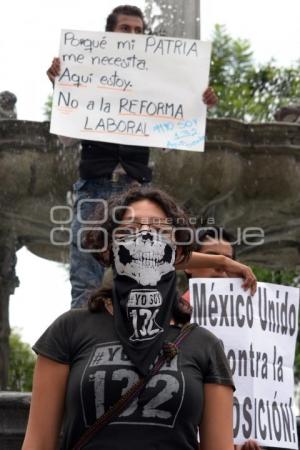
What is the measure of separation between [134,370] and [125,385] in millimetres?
44

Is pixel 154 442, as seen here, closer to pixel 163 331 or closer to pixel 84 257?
pixel 163 331

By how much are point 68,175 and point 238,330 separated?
3192 millimetres

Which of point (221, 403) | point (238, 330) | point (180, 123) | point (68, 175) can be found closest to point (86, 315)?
point (221, 403)

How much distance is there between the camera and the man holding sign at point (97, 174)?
19.9ft

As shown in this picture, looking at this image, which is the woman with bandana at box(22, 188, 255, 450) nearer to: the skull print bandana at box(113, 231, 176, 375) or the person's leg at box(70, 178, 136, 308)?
the skull print bandana at box(113, 231, 176, 375)

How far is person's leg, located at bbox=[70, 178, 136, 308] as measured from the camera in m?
6.04

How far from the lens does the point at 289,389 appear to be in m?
4.84

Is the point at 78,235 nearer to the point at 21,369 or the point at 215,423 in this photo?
the point at 215,423

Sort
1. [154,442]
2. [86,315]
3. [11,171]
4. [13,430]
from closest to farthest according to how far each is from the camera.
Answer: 1. [154,442]
2. [86,315]
3. [13,430]
4. [11,171]

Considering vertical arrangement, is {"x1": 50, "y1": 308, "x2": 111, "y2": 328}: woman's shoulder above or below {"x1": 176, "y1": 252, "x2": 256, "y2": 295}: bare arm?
below

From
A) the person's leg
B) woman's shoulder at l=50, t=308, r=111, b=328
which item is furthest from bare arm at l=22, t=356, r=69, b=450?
the person's leg

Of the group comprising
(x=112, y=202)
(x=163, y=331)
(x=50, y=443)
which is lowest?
(x=50, y=443)

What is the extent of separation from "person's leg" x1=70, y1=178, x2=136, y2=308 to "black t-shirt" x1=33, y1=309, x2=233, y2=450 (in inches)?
110

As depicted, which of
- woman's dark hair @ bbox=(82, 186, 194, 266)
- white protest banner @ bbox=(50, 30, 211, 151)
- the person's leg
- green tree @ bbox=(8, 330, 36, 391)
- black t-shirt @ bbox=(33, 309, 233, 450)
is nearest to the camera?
black t-shirt @ bbox=(33, 309, 233, 450)
